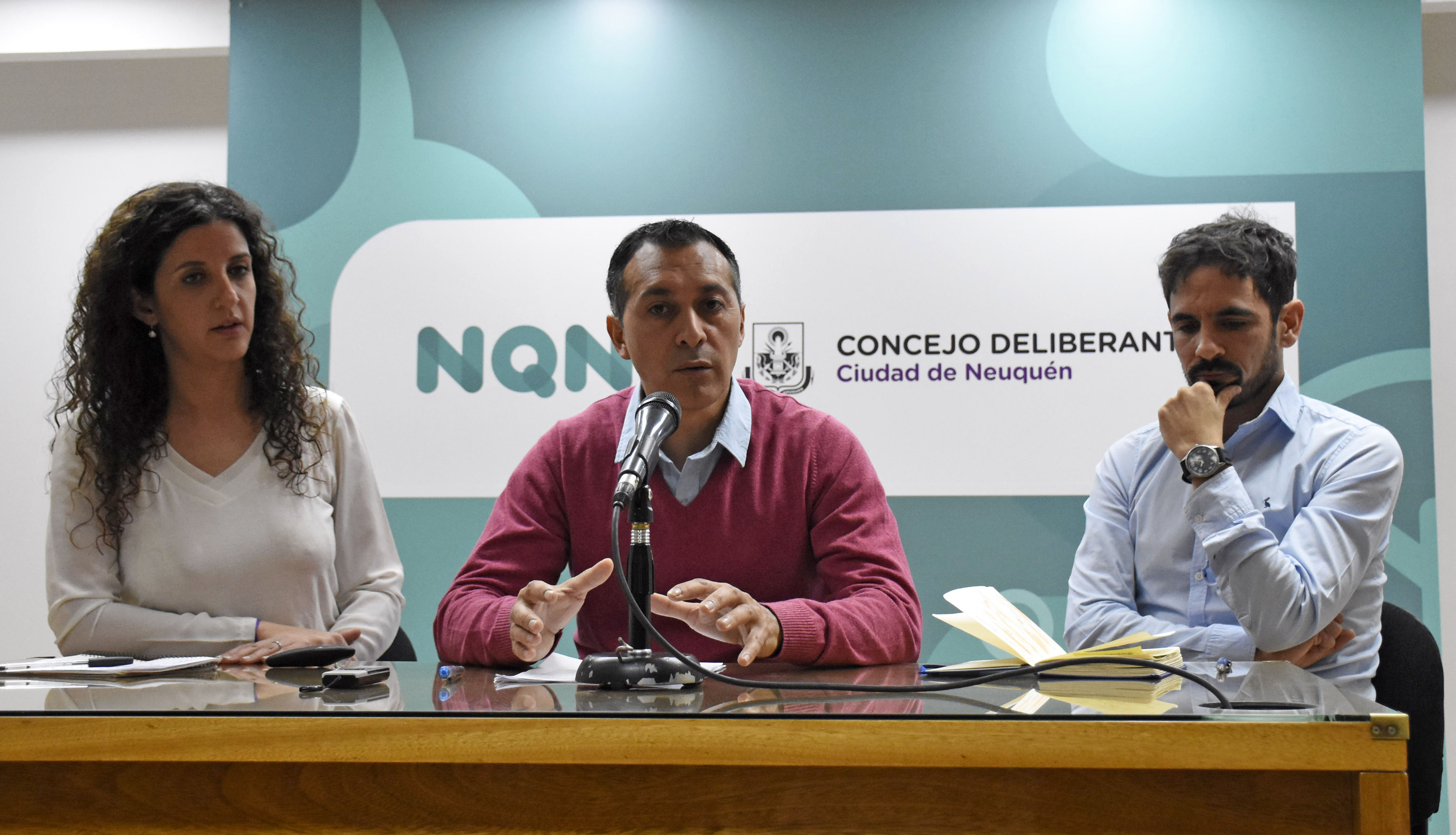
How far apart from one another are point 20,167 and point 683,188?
304 centimetres

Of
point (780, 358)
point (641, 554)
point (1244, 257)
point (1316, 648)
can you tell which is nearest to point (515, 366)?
point (780, 358)

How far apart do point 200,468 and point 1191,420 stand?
6.07 feet

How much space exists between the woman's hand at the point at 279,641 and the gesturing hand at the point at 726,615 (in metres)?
0.64

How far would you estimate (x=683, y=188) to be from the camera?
371cm

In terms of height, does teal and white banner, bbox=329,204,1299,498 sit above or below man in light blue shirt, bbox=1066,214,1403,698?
above

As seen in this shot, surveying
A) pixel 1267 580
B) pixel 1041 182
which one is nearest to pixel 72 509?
pixel 1267 580

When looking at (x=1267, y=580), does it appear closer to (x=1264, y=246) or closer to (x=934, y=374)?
(x=1264, y=246)

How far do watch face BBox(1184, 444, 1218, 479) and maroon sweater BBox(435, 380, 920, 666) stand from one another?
20.9 inches

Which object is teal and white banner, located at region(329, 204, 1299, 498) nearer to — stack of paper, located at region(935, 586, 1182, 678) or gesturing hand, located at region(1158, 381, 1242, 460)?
gesturing hand, located at region(1158, 381, 1242, 460)

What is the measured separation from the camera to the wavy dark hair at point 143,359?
2.07m

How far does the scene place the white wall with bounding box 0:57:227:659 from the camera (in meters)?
4.55

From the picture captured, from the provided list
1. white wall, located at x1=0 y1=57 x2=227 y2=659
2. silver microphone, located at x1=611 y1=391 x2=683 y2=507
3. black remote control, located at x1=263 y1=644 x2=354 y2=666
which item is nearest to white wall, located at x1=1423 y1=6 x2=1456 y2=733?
silver microphone, located at x1=611 y1=391 x2=683 y2=507

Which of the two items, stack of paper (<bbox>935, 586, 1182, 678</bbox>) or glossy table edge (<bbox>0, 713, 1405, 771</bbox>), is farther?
stack of paper (<bbox>935, 586, 1182, 678</bbox>)

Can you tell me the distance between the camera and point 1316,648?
1.79 m
